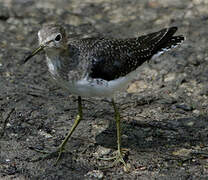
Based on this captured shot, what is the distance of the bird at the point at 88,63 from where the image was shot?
524 cm

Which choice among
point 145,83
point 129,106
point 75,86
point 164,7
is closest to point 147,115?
point 129,106

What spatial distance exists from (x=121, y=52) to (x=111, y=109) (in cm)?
112

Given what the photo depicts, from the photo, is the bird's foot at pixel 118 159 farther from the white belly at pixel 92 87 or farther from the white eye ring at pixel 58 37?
the white eye ring at pixel 58 37

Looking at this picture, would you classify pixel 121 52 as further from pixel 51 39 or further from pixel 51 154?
pixel 51 154

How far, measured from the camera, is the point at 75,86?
17.2 feet

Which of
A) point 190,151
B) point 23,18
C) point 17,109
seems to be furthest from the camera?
point 23,18

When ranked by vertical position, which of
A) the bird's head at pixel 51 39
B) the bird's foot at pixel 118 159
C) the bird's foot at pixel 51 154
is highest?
the bird's head at pixel 51 39

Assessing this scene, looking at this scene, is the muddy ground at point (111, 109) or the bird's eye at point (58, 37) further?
the muddy ground at point (111, 109)

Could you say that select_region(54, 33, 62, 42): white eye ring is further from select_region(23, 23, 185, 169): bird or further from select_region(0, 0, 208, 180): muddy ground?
select_region(0, 0, 208, 180): muddy ground

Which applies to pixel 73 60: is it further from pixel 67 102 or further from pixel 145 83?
pixel 145 83

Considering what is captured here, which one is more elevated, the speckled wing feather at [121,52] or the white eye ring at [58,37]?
the white eye ring at [58,37]

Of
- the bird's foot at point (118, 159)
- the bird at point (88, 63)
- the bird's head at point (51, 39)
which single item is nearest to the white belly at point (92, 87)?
the bird at point (88, 63)

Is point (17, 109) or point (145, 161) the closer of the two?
point (145, 161)

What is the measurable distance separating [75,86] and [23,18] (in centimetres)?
402
